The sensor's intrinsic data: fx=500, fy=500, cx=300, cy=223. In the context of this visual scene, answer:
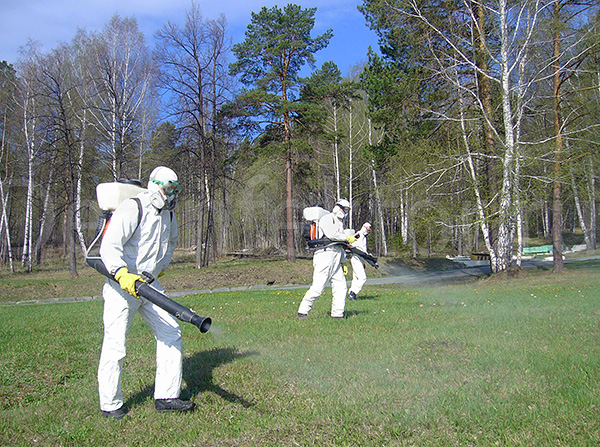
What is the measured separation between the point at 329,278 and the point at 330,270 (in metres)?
0.18

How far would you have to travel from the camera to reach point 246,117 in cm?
2931

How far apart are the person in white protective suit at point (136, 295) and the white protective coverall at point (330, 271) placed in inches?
184

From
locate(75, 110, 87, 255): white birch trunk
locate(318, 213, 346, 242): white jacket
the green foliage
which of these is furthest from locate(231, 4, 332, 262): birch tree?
locate(318, 213, 346, 242): white jacket

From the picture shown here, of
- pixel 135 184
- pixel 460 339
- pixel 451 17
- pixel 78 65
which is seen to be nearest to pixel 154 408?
pixel 135 184

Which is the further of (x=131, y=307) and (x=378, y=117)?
(x=378, y=117)

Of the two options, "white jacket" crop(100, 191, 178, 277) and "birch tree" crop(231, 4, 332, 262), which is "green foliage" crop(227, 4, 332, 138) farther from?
"white jacket" crop(100, 191, 178, 277)

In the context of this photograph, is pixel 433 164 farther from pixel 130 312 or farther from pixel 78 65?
pixel 78 65

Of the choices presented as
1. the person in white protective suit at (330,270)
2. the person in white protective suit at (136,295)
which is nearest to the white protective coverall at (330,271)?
the person in white protective suit at (330,270)

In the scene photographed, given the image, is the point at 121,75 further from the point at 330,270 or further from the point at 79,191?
the point at 330,270

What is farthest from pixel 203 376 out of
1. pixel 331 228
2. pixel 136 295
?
pixel 331 228

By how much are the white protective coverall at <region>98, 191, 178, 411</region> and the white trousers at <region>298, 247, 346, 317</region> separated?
4676mm

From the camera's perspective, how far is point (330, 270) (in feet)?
31.9

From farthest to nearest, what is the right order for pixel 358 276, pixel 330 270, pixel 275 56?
pixel 275 56 → pixel 358 276 → pixel 330 270

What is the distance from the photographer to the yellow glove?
4582 millimetres
